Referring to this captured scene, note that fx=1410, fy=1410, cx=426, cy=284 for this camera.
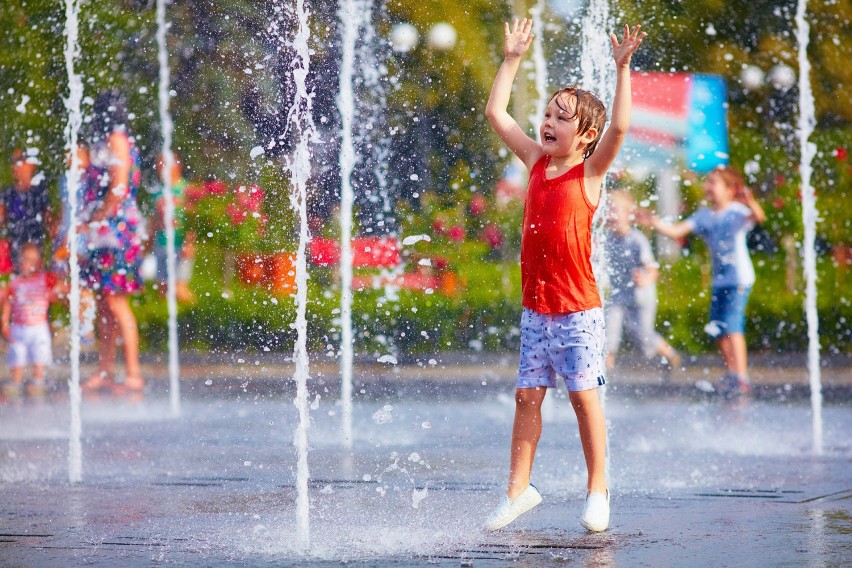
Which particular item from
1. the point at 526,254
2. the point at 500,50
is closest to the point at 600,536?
the point at 526,254

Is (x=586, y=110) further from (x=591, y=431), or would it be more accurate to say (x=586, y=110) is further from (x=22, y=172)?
(x=22, y=172)

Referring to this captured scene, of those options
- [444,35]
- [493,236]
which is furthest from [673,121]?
[444,35]

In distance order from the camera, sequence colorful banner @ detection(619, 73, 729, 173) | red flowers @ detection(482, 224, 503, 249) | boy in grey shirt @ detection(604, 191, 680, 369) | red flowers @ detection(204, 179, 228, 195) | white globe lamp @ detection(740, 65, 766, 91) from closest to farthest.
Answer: boy in grey shirt @ detection(604, 191, 680, 369), colorful banner @ detection(619, 73, 729, 173), red flowers @ detection(204, 179, 228, 195), white globe lamp @ detection(740, 65, 766, 91), red flowers @ detection(482, 224, 503, 249)

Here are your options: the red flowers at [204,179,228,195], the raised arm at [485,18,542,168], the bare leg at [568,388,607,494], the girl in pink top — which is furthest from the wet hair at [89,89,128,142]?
the bare leg at [568,388,607,494]

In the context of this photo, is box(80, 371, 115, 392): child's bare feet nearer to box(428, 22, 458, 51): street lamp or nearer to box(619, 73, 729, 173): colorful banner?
box(619, 73, 729, 173): colorful banner

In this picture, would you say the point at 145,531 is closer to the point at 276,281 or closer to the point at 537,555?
the point at 537,555

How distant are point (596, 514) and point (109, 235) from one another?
4.92 m

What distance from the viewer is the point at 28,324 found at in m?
9.62

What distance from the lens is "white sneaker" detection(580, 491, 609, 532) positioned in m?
4.04

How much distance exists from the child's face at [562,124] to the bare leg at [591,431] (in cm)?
73

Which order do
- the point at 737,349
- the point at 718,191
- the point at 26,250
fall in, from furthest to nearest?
the point at 26,250 < the point at 718,191 < the point at 737,349

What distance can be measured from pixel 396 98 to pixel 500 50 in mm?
1280

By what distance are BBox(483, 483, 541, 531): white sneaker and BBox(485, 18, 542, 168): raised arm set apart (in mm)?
996

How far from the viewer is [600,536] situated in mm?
3992
